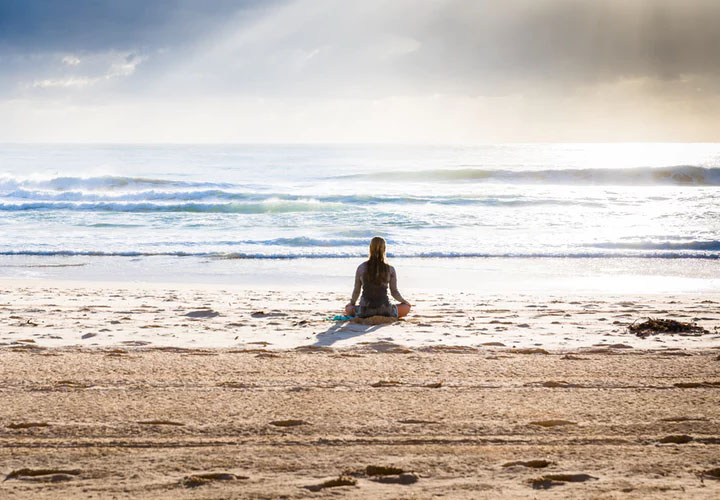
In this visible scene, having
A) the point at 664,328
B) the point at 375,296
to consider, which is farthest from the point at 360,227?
the point at 664,328

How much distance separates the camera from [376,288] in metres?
7.14

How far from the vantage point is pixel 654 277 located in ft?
37.7

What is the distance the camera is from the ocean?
12.6 m

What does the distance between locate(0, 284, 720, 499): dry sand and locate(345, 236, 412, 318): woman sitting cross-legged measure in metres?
0.28

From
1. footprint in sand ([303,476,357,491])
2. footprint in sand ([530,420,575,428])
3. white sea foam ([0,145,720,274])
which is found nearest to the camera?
footprint in sand ([303,476,357,491])

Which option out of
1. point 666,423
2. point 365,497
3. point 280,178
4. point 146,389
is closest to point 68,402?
point 146,389

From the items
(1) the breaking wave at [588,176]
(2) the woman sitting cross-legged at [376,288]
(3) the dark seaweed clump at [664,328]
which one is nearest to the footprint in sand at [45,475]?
(2) the woman sitting cross-legged at [376,288]

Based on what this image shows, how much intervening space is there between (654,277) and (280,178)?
102 feet

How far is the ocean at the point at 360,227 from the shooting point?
12.6 meters

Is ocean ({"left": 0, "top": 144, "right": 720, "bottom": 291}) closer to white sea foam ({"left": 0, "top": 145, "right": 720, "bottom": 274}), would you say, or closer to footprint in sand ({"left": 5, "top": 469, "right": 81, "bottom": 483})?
white sea foam ({"left": 0, "top": 145, "right": 720, "bottom": 274})

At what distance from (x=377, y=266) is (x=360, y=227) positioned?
39.0 feet

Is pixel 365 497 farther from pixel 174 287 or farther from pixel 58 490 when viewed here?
pixel 174 287

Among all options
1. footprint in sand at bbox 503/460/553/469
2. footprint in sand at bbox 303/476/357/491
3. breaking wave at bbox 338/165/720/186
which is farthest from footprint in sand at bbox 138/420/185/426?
breaking wave at bbox 338/165/720/186

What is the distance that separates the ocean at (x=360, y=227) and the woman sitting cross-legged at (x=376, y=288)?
12.4 feet
